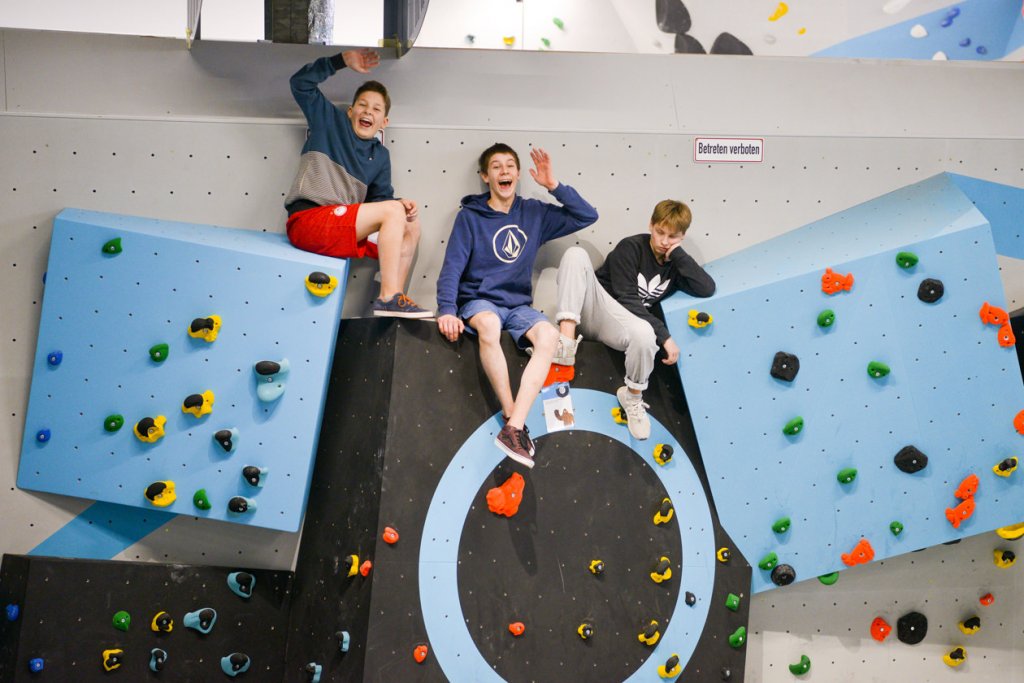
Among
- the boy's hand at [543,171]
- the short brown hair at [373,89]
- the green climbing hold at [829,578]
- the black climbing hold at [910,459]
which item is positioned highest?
the short brown hair at [373,89]

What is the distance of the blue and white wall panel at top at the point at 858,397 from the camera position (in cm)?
362

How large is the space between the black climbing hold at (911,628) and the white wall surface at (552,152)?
63 mm

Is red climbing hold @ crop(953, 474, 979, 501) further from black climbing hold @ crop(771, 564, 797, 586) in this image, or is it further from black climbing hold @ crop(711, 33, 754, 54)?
black climbing hold @ crop(711, 33, 754, 54)

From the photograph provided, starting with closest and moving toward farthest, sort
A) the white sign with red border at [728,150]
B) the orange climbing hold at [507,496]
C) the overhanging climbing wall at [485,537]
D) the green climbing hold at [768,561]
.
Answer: the overhanging climbing wall at [485,537] < the orange climbing hold at [507,496] < the green climbing hold at [768,561] < the white sign with red border at [728,150]

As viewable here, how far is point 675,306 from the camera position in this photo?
367 centimetres

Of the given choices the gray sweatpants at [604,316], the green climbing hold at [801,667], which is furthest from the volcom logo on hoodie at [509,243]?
the green climbing hold at [801,667]

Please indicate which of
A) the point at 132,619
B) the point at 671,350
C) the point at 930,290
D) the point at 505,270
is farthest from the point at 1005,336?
the point at 132,619

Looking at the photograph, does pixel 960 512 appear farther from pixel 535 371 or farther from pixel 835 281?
pixel 535 371

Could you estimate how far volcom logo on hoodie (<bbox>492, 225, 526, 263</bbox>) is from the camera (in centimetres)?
366

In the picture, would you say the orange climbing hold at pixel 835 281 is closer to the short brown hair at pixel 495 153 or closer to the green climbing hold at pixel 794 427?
the green climbing hold at pixel 794 427

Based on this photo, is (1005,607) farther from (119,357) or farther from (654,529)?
(119,357)

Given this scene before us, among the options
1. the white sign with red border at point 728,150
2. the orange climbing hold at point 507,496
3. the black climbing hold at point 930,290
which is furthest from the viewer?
the white sign with red border at point 728,150

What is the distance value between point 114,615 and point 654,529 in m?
1.94

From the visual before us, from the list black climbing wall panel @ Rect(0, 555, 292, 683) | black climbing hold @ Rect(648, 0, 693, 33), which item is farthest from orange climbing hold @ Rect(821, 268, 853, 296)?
black climbing wall panel @ Rect(0, 555, 292, 683)
